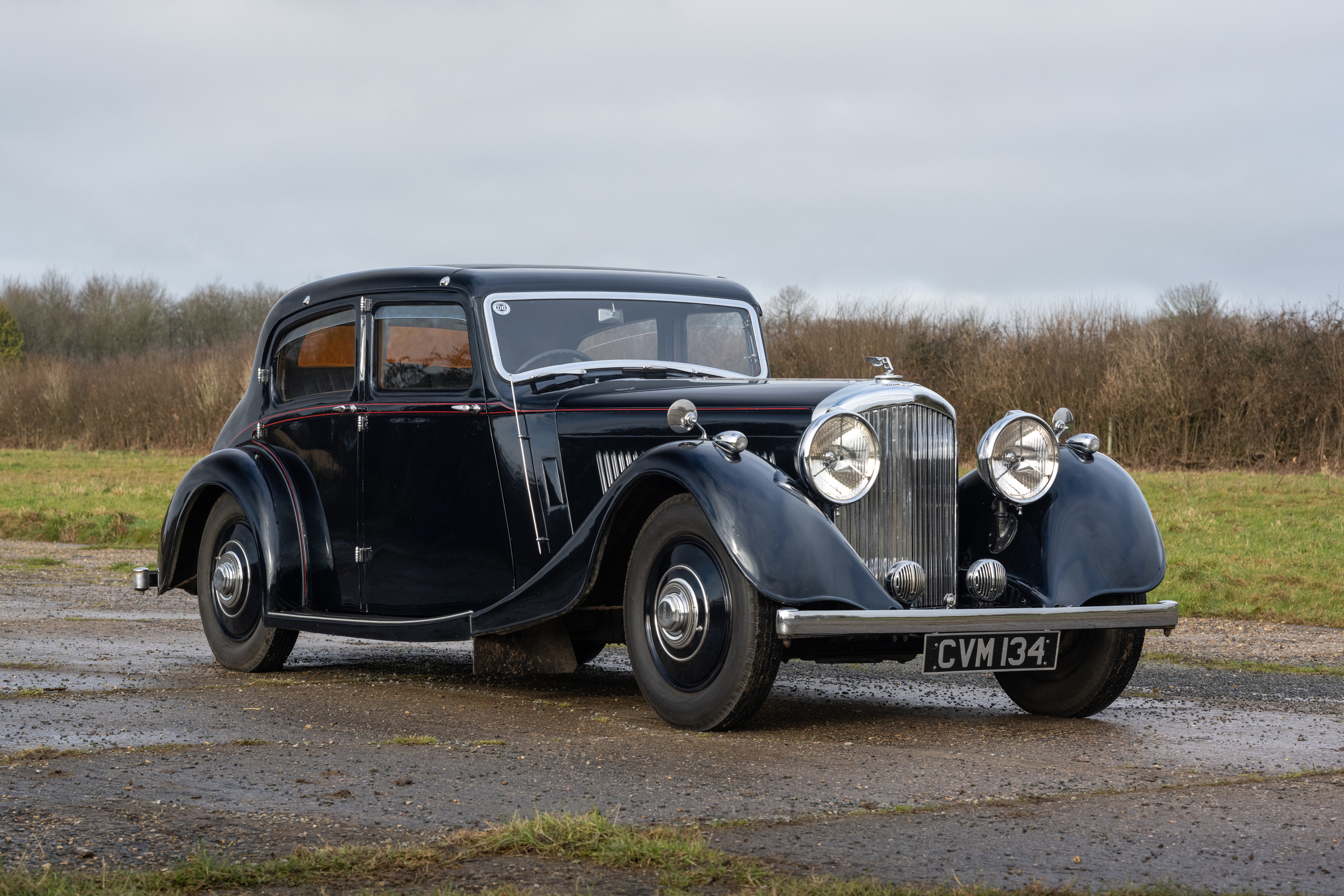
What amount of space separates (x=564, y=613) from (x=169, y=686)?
2.16 metres

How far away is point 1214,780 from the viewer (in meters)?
4.39

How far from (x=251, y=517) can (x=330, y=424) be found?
2.15 feet

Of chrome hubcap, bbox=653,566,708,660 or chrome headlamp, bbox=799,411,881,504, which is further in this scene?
chrome headlamp, bbox=799,411,881,504

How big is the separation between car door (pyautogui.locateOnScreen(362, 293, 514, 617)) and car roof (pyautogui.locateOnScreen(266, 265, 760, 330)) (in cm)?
9

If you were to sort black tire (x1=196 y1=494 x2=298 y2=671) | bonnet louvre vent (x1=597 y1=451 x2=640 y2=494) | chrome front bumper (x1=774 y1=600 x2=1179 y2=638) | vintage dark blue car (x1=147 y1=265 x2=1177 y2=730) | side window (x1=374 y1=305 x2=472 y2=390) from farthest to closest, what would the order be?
black tire (x1=196 y1=494 x2=298 y2=671), side window (x1=374 y1=305 x2=472 y2=390), bonnet louvre vent (x1=597 y1=451 x2=640 y2=494), vintage dark blue car (x1=147 y1=265 x2=1177 y2=730), chrome front bumper (x1=774 y1=600 x2=1179 y2=638)

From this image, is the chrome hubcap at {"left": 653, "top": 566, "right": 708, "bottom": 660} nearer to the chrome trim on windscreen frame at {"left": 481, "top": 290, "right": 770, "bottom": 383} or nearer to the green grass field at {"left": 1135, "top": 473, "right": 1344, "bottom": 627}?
the chrome trim on windscreen frame at {"left": 481, "top": 290, "right": 770, "bottom": 383}

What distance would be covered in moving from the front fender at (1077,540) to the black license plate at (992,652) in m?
0.22

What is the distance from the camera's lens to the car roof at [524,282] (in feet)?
21.7

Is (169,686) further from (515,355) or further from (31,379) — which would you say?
(31,379)

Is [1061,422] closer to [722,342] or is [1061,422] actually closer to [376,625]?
[722,342]

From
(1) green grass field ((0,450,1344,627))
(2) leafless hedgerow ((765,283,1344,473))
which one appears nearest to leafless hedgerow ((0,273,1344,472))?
(2) leafless hedgerow ((765,283,1344,473))

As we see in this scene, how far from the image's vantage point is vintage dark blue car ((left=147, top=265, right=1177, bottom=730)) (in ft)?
16.6

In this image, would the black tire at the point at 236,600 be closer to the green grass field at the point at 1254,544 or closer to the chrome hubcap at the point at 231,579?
the chrome hubcap at the point at 231,579

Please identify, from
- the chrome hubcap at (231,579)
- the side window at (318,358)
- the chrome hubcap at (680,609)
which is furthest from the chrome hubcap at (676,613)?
the chrome hubcap at (231,579)
